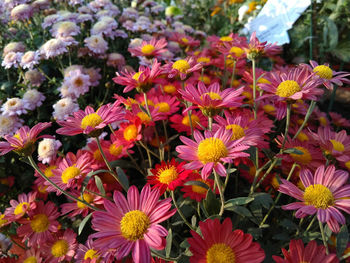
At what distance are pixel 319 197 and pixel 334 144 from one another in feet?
Result: 1.08

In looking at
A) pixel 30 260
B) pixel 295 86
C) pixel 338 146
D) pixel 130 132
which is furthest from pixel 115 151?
pixel 338 146

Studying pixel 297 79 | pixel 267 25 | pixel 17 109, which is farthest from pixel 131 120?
pixel 267 25

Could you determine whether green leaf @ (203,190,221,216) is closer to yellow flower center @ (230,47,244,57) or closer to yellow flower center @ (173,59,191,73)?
yellow flower center @ (173,59,191,73)

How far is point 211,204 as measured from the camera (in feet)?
2.50

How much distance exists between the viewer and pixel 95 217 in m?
0.64

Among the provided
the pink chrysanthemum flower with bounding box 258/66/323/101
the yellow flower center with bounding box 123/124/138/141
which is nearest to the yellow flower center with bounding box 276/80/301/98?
the pink chrysanthemum flower with bounding box 258/66/323/101

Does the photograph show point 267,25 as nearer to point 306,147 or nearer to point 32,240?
point 306,147

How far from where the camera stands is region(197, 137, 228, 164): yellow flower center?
0.68 m

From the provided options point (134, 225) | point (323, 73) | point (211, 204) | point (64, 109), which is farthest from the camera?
point (64, 109)

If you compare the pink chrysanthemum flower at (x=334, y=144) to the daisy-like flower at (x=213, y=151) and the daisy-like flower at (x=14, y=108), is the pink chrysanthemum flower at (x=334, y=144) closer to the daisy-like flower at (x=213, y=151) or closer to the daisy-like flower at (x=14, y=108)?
the daisy-like flower at (x=213, y=151)

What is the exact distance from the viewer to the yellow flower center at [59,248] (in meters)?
1.00

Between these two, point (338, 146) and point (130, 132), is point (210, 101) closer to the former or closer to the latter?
point (130, 132)

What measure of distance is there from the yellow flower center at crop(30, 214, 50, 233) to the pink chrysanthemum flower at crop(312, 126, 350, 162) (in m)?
1.04

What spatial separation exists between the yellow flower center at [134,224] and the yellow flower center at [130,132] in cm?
36
